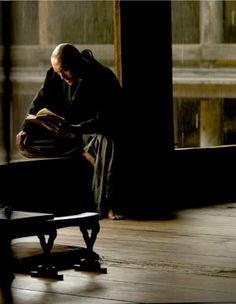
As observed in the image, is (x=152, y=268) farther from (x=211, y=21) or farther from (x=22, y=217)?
(x=211, y=21)

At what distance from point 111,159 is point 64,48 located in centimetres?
104

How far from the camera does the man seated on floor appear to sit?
6.84m

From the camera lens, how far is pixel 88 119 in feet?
23.0

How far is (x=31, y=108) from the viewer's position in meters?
6.90

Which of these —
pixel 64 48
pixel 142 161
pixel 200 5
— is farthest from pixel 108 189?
pixel 200 5

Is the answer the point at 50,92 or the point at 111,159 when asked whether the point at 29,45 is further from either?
the point at 111,159

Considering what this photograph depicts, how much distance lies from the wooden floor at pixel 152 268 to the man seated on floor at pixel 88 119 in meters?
0.35

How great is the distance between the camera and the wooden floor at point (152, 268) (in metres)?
3.90

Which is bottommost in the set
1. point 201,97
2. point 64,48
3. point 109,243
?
point 109,243

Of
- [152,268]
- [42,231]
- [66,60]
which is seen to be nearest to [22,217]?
[42,231]

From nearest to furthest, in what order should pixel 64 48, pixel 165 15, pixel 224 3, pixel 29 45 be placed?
1. pixel 64 48
2. pixel 29 45
3. pixel 165 15
4. pixel 224 3

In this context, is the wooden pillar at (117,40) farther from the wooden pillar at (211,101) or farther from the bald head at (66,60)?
the wooden pillar at (211,101)

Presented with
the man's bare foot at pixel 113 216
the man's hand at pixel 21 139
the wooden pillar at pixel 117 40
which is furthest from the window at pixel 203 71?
the man's hand at pixel 21 139

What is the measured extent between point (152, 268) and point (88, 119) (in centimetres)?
256
